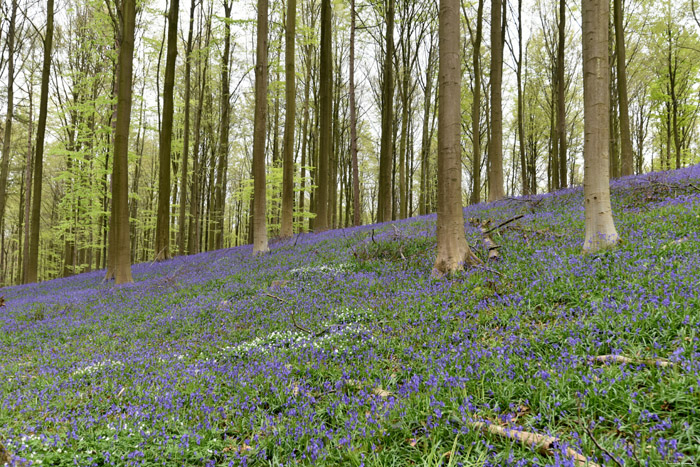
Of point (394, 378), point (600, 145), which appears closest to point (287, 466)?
point (394, 378)

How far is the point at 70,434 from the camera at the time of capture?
327cm

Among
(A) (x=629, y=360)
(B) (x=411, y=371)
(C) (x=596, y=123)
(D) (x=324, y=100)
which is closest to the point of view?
(A) (x=629, y=360)

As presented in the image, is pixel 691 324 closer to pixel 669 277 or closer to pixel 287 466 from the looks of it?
pixel 669 277

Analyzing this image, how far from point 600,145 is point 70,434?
833 cm

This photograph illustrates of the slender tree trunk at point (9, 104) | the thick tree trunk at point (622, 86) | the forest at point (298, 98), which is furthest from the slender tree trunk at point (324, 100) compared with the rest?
the slender tree trunk at point (9, 104)

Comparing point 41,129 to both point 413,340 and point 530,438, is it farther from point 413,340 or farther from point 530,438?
point 530,438

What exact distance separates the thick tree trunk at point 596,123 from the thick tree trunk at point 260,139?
1093 centimetres

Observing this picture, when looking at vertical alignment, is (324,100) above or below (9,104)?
below

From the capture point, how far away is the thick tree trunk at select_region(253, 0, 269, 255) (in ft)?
46.6

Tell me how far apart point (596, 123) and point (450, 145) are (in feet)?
8.31

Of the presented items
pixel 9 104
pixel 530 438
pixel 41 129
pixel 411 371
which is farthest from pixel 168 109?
pixel 530 438

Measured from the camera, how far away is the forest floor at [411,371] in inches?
105

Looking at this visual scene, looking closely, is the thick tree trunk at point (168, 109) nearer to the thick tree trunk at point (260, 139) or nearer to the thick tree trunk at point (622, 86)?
the thick tree trunk at point (260, 139)

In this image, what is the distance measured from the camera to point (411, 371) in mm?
3965
